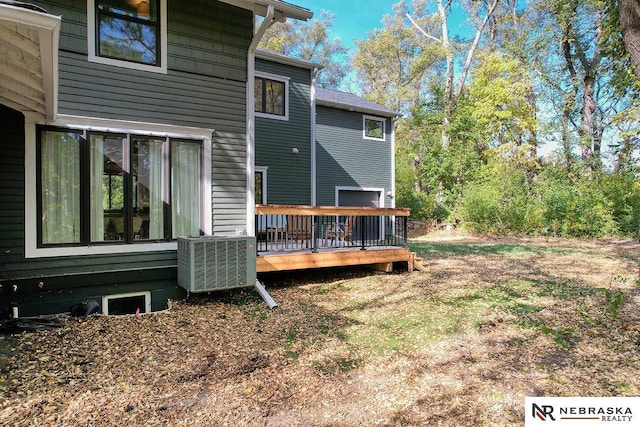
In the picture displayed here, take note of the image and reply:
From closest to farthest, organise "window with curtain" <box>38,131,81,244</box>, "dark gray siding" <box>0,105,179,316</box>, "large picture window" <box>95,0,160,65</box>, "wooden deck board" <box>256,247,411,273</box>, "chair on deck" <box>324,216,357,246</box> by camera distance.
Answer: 1. "dark gray siding" <box>0,105,179,316</box>
2. "window with curtain" <box>38,131,81,244</box>
3. "large picture window" <box>95,0,160,65</box>
4. "wooden deck board" <box>256,247,411,273</box>
5. "chair on deck" <box>324,216,357,246</box>

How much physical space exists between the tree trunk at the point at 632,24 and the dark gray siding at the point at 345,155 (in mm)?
8455

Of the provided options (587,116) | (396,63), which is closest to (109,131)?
(587,116)

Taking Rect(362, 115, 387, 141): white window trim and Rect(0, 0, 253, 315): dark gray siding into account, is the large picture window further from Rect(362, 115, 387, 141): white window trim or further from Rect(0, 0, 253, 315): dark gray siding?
Rect(362, 115, 387, 141): white window trim

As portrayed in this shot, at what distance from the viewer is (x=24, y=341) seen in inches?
145

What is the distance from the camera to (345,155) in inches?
502

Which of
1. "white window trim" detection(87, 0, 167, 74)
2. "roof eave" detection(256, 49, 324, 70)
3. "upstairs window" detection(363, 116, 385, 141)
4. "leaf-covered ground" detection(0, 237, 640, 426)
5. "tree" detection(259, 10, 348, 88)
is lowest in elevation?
"leaf-covered ground" detection(0, 237, 640, 426)

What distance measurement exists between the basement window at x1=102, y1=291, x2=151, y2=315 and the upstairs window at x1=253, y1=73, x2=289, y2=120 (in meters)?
6.34

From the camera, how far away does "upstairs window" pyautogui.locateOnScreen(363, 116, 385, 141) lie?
43.6ft

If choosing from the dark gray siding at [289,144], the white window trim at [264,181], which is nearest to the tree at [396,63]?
the dark gray siding at [289,144]

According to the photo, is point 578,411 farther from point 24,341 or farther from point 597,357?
point 24,341

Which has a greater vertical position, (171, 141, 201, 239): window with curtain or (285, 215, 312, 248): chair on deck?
(171, 141, 201, 239): window with curtain

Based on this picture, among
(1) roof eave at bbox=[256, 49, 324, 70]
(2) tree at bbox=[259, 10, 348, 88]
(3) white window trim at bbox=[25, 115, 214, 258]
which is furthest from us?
(2) tree at bbox=[259, 10, 348, 88]

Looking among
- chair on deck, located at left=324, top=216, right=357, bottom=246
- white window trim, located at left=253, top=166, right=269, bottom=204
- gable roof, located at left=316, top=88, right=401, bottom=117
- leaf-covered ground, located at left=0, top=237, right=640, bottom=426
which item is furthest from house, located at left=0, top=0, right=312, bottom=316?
gable roof, located at left=316, top=88, right=401, bottom=117

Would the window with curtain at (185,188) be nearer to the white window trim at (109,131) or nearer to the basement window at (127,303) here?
the white window trim at (109,131)
